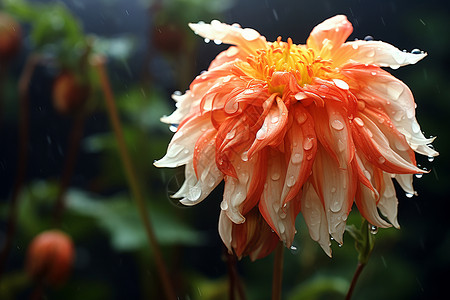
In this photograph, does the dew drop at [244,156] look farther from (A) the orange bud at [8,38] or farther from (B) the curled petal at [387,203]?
(A) the orange bud at [8,38]

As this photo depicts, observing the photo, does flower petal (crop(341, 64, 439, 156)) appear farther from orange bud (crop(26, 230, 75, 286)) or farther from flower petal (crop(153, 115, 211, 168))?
orange bud (crop(26, 230, 75, 286))

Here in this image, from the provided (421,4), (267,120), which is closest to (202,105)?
(267,120)

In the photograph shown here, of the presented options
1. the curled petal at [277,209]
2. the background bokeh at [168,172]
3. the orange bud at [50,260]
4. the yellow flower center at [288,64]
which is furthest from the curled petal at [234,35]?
the orange bud at [50,260]

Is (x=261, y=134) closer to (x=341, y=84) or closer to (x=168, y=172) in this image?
(x=341, y=84)

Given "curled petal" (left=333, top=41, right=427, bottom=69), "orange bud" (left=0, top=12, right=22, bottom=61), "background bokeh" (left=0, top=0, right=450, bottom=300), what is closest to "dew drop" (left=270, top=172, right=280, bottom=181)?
"curled petal" (left=333, top=41, right=427, bottom=69)

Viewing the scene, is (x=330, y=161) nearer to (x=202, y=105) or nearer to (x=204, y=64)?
(x=202, y=105)

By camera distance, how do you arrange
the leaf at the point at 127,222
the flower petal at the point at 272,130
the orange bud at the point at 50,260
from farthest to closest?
the leaf at the point at 127,222 < the orange bud at the point at 50,260 < the flower petal at the point at 272,130
